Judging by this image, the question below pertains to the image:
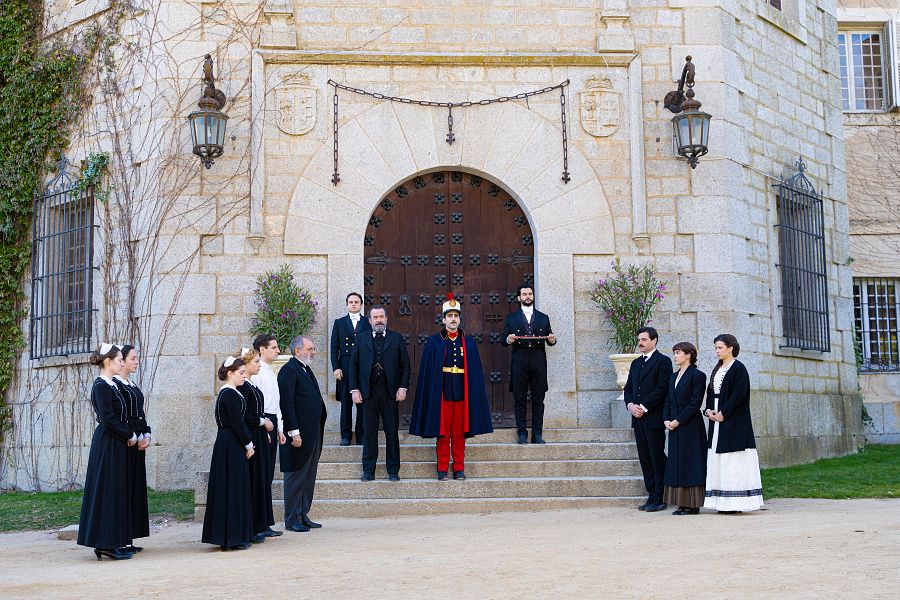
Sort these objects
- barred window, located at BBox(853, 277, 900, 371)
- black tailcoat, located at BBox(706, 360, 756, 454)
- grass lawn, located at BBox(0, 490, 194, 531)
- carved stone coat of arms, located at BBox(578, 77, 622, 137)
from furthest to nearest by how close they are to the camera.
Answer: barred window, located at BBox(853, 277, 900, 371), carved stone coat of arms, located at BBox(578, 77, 622, 137), grass lawn, located at BBox(0, 490, 194, 531), black tailcoat, located at BBox(706, 360, 756, 454)

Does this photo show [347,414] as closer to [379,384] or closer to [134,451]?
[379,384]

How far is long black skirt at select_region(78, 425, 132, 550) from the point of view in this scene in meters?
7.21

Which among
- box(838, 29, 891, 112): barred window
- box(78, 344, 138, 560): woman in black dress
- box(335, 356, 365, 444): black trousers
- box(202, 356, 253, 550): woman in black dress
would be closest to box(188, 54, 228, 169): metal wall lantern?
box(335, 356, 365, 444): black trousers

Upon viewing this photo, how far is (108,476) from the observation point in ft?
24.0

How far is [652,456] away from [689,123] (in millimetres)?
3880

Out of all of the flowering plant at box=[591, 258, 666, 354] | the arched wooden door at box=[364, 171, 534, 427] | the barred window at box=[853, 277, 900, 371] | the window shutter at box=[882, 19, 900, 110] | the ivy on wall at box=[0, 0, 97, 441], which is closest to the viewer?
the flowering plant at box=[591, 258, 666, 354]

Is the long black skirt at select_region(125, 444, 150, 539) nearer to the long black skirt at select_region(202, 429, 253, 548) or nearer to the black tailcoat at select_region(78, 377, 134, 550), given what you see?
the black tailcoat at select_region(78, 377, 134, 550)

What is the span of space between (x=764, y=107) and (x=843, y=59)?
18.4 ft

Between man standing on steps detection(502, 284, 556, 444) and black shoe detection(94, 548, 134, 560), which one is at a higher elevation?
man standing on steps detection(502, 284, 556, 444)

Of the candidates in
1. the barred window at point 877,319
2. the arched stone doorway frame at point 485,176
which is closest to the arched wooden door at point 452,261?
the arched stone doorway frame at point 485,176

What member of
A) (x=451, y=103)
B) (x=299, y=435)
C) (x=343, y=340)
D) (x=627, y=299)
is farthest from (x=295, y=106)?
(x=299, y=435)

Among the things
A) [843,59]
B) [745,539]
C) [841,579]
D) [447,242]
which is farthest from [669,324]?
[843,59]

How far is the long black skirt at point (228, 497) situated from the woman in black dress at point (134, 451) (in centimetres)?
49

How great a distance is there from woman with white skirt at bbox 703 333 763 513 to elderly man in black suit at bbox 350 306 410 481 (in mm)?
2789
